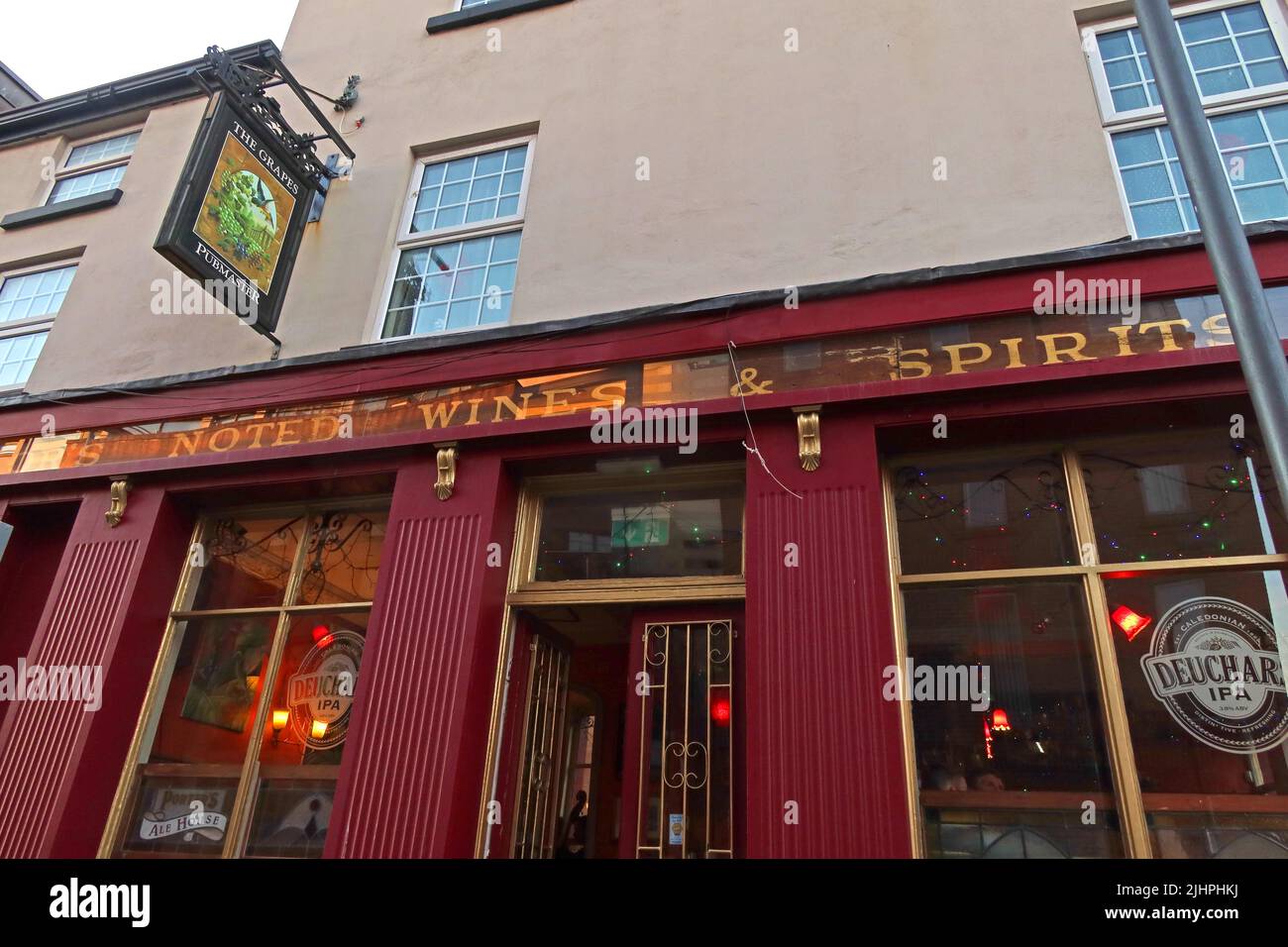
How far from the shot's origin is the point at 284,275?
7867 millimetres

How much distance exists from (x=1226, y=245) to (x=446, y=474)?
494cm

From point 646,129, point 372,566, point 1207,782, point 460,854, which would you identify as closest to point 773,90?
point 646,129

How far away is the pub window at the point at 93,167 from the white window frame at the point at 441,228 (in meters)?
4.68

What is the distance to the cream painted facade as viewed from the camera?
6.28m

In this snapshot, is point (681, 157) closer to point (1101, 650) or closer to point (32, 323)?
point (1101, 650)

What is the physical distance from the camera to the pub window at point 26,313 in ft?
30.8

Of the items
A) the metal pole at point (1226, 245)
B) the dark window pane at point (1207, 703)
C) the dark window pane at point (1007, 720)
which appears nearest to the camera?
the metal pole at point (1226, 245)

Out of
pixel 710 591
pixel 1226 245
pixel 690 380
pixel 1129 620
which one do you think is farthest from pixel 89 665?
pixel 1226 245

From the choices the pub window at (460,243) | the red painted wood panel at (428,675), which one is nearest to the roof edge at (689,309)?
the pub window at (460,243)

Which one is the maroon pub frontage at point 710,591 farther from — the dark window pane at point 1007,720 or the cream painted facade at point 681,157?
the cream painted facade at point 681,157

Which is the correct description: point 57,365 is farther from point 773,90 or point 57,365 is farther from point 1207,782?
point 1207,782

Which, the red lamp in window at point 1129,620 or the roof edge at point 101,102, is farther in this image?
the roof edge at point 101,102

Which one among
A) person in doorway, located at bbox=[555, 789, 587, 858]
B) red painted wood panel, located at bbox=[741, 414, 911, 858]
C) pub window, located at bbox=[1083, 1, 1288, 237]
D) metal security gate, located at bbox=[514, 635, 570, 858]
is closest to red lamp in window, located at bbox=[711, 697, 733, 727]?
red painted wood panel, located at bbox=[741, 414, 911, 858]

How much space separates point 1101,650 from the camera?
4.84m
